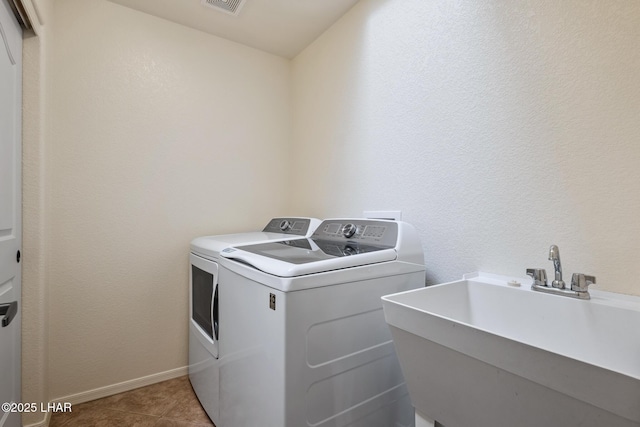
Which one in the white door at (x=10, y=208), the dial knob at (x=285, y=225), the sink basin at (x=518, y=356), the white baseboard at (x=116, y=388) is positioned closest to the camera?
the sink basin at (x=518, y=356)

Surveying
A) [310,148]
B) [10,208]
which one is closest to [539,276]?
[310,148]

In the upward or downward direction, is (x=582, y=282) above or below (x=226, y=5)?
below

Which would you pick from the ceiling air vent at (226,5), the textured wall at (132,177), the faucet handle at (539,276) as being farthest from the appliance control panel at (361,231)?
the ceiling air vent at (226,5)

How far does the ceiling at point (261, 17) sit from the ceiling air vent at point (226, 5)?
0.03m

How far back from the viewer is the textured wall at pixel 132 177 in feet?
5.82

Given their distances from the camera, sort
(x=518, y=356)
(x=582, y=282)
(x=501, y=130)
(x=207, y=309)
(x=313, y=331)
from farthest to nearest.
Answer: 1. (x=207, y=309)
2. (x=501, y=130)
3. (x=313, y=331)
4. (x=582, y=282)
5. (x=518, y=356)

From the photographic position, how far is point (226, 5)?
76.0 inches

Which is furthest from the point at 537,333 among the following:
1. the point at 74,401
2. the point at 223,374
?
the point at 74,401

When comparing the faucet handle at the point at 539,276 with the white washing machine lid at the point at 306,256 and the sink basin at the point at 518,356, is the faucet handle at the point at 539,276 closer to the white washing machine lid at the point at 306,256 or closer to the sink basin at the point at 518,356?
the sink basin at the point at 518,356

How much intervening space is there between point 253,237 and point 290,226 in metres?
0.30

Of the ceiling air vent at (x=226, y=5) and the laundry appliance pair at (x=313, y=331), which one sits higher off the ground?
the ceiling air vent at (x=226, y=5)

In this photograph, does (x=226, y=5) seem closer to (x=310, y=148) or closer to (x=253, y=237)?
(x=310, y=148)

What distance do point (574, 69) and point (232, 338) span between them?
167cm

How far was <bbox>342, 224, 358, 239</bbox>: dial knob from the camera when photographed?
1519 mm
